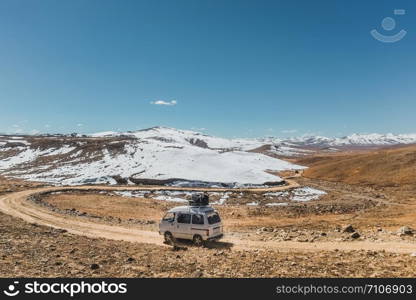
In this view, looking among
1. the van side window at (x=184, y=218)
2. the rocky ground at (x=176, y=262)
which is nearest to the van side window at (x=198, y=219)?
the van side window at (x=184, y=218)

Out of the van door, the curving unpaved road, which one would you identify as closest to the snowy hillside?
the curving unpaved road

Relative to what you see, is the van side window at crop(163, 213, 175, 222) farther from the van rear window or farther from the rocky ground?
the rocky ground

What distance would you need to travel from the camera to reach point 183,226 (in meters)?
21.0

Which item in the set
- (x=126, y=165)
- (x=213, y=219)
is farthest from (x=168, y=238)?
(x=126, y=165)

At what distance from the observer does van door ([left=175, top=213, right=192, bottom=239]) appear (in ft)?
68.1

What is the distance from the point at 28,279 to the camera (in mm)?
10805

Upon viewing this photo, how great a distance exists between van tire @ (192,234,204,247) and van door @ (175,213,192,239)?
15.3 inches

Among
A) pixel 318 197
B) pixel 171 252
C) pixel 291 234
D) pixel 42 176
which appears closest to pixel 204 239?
pixel 171 252

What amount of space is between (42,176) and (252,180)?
44494mm

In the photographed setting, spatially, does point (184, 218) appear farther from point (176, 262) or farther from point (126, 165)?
point (126, 165)

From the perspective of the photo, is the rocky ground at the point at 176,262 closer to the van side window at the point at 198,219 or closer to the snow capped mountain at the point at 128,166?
the van side window at the point at 198,219

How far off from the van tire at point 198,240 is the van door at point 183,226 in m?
0.39

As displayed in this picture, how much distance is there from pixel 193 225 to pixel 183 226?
0.80 m

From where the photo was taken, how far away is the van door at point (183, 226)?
20.8m
